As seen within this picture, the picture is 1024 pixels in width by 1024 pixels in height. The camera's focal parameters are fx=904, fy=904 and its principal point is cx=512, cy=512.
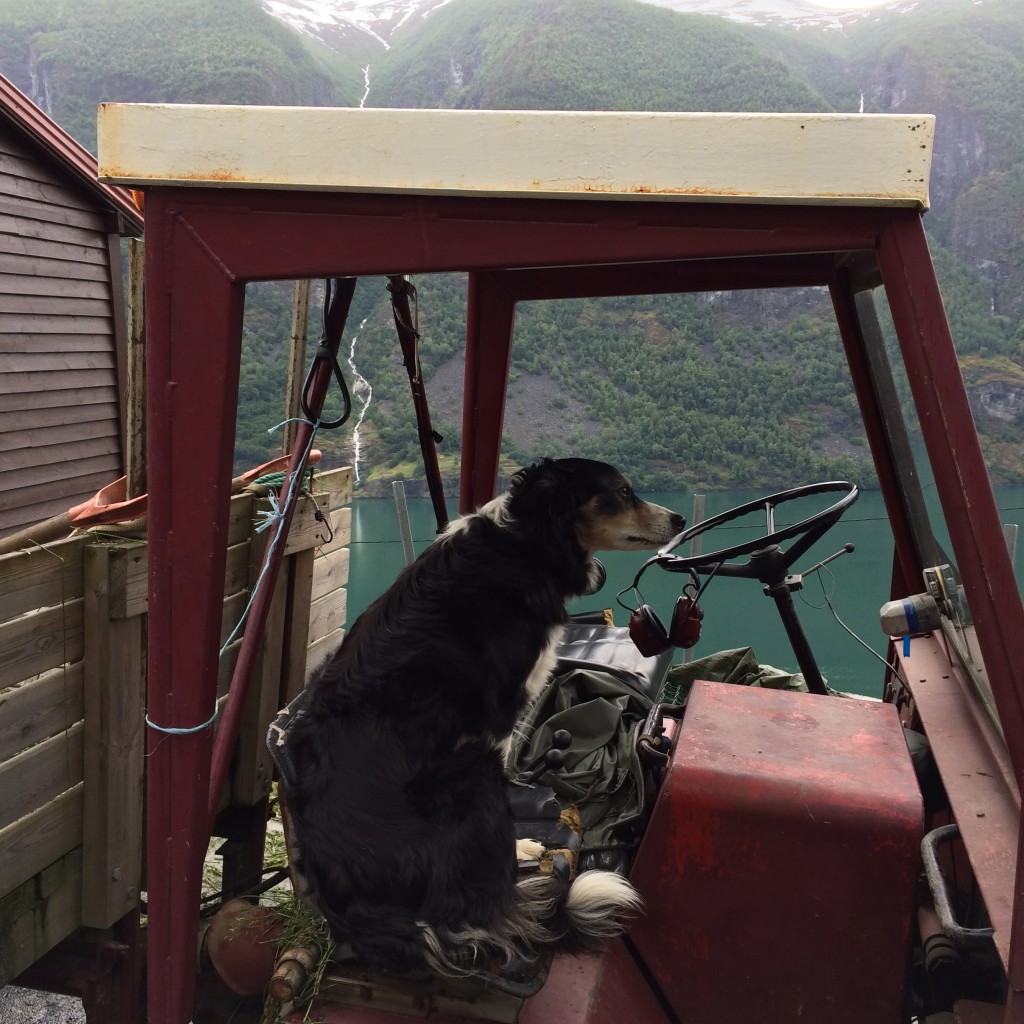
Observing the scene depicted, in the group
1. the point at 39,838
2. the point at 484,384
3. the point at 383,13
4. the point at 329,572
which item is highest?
the point at 383,13

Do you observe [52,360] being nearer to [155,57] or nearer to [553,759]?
[553,759]

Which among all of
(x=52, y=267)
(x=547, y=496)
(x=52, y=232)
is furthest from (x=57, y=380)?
(x=547, y=496)

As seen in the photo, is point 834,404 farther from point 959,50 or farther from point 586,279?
point 586,279

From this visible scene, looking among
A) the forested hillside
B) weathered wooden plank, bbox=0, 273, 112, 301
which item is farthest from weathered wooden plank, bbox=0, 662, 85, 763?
weathered wooden plank, bbox=0, 273, 112, 301

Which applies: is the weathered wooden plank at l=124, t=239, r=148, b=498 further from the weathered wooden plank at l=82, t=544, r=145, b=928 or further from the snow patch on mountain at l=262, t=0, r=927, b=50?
the snow patch on mountain at l=262, t=0, r=927, b=50

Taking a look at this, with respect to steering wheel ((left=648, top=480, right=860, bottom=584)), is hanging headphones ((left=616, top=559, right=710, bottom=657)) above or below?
below

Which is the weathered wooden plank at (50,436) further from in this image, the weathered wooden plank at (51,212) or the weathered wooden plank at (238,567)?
the weathered wooden plank at (238,567)
